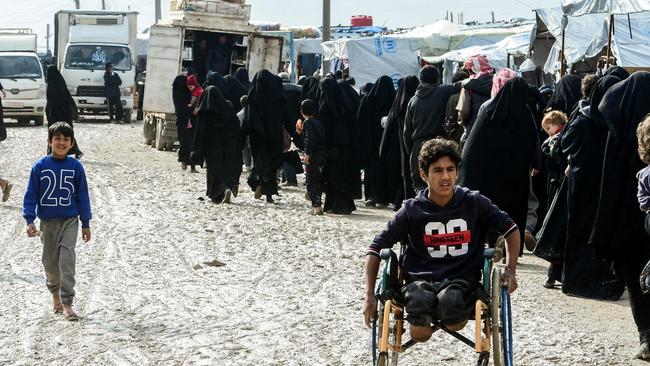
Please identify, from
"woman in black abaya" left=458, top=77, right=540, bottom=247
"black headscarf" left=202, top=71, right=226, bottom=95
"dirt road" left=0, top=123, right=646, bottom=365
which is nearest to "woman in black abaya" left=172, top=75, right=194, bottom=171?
"black headscarf" left=202, top=71, right=226, bottom=95

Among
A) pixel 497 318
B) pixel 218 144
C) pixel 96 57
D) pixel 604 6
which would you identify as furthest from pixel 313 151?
pixel 96 57

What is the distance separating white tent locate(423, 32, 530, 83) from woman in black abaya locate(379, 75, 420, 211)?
9.87 metres

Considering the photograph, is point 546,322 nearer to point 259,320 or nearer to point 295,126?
point 259,320

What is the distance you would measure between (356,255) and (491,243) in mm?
1709

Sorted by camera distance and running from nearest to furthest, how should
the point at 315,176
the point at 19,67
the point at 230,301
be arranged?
1. the point at 230,301
2. the point at 315,176
3. the point at 19,67

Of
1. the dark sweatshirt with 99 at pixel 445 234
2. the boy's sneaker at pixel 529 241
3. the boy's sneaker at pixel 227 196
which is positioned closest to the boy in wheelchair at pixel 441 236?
the dark sweatshirt with 99 at pixel 445 234

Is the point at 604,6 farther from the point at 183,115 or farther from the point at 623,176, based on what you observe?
the point at 183,115

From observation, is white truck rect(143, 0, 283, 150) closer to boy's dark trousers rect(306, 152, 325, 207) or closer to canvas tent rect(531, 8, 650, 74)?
canvas tent rect(531, 8, 650, 74)

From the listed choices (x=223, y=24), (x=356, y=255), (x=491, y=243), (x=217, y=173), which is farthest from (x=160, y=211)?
(x=223, y=24)

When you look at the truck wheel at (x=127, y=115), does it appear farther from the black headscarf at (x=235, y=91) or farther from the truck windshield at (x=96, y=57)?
the black headscarf at (x=235, y=91)

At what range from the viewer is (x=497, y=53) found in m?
27.5

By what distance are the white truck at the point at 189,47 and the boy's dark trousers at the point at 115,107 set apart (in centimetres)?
693

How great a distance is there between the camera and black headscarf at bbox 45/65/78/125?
21641mm

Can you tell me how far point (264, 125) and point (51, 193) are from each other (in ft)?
26.8
